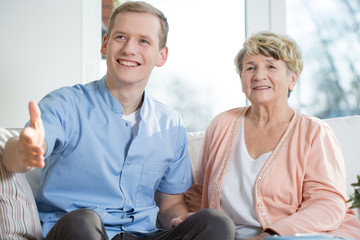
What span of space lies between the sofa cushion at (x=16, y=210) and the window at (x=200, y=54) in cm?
157

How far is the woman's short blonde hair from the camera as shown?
5.97ft

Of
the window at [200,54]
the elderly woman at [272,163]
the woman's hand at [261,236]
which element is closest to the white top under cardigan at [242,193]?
the elderly woman at [272,163]

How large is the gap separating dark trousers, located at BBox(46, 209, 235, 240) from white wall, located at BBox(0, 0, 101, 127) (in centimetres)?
137

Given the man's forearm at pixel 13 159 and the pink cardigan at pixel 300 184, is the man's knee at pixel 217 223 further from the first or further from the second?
the man's forearm at pixel 13 159

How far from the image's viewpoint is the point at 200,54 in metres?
2.92

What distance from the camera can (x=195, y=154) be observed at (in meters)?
2.07

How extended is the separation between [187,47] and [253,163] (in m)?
1.34

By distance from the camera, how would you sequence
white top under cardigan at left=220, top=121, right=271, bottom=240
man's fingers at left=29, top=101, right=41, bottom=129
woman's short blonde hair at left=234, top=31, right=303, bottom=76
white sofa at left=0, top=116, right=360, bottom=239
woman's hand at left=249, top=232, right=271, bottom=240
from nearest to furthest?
man's fingers at left=29, top=101, right=41, bottom=129 → woman's hand at left=249, top=232, right=271, bottom=240 → white top under cardigan at left=220, top=121, right=271, bottom=240 → woman's short blonde hair at left=234, top=31, right=303, bottom=76 → white sofa at left=0, top=116, right=360, bottom=239

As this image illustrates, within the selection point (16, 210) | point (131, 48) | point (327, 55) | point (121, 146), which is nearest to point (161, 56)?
point (131, 48)

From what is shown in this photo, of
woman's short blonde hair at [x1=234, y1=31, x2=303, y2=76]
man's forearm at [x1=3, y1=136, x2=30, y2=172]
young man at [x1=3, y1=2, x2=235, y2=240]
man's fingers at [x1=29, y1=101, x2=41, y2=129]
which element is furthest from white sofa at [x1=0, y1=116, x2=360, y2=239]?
man's fingers at [x1=29, y1=101, x2=41, y2=129]

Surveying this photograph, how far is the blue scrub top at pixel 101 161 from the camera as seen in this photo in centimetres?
157

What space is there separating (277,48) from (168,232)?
2.74ft

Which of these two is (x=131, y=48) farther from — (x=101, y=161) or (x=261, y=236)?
(x=261, y=236)

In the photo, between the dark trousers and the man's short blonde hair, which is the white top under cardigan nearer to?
the dark trousers
